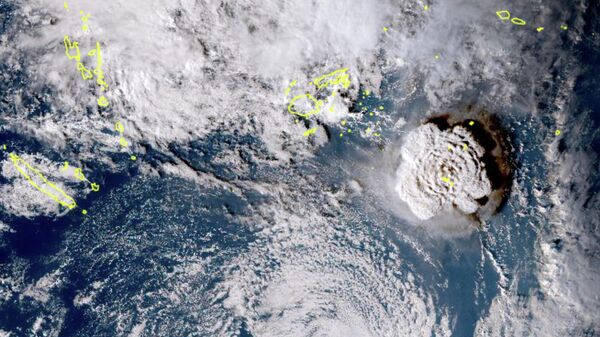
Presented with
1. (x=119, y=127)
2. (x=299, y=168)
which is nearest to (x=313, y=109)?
(x=299, y=168)

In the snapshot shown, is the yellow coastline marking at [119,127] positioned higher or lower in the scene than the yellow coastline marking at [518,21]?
lower

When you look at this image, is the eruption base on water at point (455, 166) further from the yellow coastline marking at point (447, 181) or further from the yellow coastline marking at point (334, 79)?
the yellow coastline marking at point (334, 79)

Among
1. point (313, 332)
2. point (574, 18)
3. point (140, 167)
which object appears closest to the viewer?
point (574, 18)

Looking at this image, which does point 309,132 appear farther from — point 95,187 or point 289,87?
point 95,187

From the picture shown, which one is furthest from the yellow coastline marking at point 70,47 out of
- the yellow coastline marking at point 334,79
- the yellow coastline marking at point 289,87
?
the yellow coastline marking at point 334,79

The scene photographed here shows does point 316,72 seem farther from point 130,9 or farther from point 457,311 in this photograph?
point 457,311

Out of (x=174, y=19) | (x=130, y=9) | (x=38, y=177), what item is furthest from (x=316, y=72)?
(x=38, y=177)

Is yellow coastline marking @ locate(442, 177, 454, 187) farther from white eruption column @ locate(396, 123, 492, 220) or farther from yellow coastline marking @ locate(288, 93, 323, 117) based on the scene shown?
yellow coastline marking @ locate(288, 93, 323, 117)
